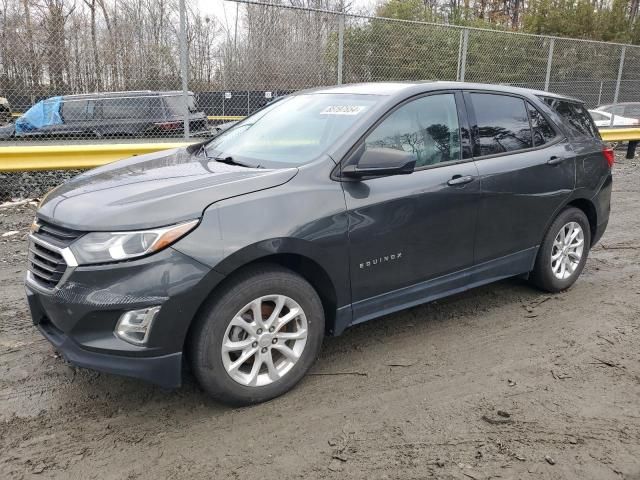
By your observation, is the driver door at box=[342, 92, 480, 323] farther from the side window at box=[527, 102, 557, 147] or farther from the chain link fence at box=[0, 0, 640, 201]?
the chain link fence at box=[0, 0, 640, 201]

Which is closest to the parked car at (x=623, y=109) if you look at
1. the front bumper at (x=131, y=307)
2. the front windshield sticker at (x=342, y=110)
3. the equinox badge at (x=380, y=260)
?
the front windshield sticker at (x=342, y=110)

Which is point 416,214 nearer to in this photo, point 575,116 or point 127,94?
point 575,116

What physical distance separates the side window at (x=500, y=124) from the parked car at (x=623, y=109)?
38.0 feet

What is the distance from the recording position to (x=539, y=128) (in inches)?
172

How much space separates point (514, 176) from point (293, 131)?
5.52ft

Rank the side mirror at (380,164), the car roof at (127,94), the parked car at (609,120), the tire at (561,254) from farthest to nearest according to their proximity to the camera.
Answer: the parked car at (609,120)
the car roof at (127,94)
the tire at (561,254)
the side mirror at (380,164)

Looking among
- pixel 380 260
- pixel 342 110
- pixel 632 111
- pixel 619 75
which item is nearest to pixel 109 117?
pixel 342 110

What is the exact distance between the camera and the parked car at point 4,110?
694cm

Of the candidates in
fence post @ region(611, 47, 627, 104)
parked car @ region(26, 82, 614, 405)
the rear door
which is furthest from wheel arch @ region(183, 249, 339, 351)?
fence post @ region(611, 47, 627, 104)

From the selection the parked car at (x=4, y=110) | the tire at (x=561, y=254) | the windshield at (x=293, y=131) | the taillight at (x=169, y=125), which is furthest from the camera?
the taillight at (x=169, y=125)

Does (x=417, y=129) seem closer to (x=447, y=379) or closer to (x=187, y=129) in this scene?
(x=447, y=379)

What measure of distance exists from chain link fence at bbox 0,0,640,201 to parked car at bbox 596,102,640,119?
24.5 ft

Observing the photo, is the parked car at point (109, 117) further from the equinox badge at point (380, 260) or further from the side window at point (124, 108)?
the equinox badge at point (380, 260)

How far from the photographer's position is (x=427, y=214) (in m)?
3.46
